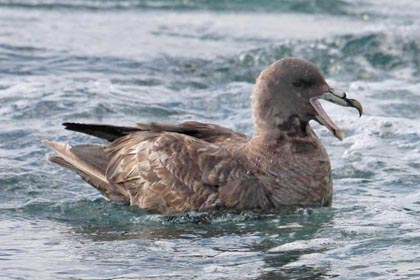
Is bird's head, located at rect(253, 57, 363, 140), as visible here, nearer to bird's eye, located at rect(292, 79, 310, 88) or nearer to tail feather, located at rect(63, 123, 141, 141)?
bird's eye, located at rect(292, 79, 310, 88)

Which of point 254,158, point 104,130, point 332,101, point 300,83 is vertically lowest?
point 254,158

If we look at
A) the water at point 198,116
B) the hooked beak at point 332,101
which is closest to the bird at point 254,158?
the hooked beak at point 332,101

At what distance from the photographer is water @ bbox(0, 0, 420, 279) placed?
775 centimetres

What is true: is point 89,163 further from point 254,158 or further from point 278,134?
point 278,134

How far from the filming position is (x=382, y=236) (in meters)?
8.09

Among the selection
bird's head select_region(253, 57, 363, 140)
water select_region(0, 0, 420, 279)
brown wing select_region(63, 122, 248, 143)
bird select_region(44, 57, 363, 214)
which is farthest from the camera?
brown wing select_region(63, 122, 248, 143)

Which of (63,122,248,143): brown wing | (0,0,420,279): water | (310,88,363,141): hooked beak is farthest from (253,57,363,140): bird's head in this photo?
(0,0,420,279): water

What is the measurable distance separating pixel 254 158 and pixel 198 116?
294 cm

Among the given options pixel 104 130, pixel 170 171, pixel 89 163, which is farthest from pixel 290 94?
pixel 89 163

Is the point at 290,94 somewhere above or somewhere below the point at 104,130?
above

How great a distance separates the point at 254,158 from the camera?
28.6ft

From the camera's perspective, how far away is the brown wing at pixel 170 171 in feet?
28.3

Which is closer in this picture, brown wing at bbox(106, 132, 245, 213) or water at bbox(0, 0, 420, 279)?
water at bbox(0, 0, 420, 279)

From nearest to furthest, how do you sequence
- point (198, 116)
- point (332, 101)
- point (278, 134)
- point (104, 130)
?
point (332, 101) → point (278, 134) → point (104, 130) → point (198, 116)
